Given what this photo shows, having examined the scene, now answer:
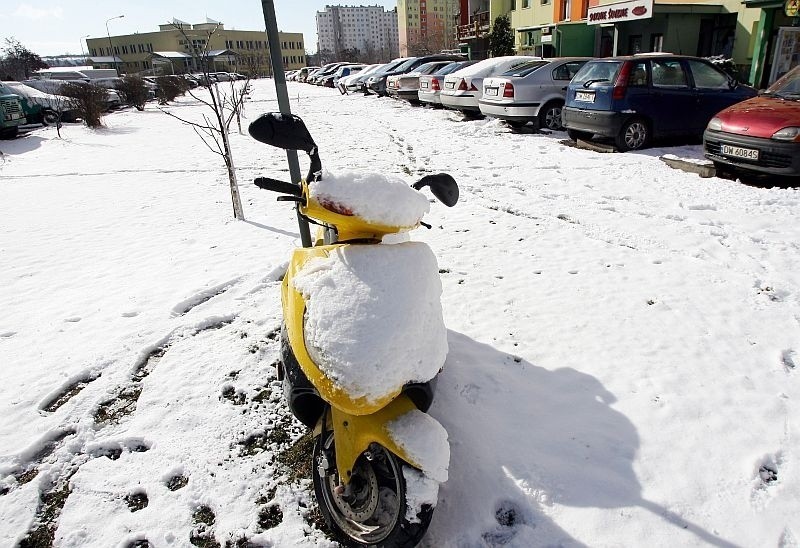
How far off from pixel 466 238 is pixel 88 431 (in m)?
3.69

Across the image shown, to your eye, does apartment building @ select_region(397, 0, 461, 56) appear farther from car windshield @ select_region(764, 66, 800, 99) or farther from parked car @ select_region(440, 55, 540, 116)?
car windshield @ select_region(764, 66, 800, 99)

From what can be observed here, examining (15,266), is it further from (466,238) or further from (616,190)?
(616,190)

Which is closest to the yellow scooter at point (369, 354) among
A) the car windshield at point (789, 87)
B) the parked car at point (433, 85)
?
the car windshield at point (789, 87)

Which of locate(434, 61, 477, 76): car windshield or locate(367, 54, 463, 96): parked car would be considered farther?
locate(367, 54, 463, 96): parked car

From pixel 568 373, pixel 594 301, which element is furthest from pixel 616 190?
pixel 568 373

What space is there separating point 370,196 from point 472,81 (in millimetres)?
11729

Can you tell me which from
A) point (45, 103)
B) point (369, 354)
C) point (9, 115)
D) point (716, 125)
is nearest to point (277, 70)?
point (369, 354)

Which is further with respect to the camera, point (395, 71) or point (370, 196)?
point (395, 71)

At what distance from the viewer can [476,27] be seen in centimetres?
3866

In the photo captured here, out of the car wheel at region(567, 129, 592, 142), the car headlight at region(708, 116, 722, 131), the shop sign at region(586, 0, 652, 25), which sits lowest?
the car wheel at region(567, 129, 592, 142)

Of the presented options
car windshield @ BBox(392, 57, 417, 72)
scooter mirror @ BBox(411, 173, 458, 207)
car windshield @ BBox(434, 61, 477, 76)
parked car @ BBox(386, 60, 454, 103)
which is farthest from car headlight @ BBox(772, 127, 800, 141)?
car windshield @ BBox(392, 57, 417, 72)

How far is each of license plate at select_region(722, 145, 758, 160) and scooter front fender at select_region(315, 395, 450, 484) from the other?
6.35 metres

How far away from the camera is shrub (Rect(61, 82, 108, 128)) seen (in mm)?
15961

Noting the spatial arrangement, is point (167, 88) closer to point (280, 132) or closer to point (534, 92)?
point (534, 92)
